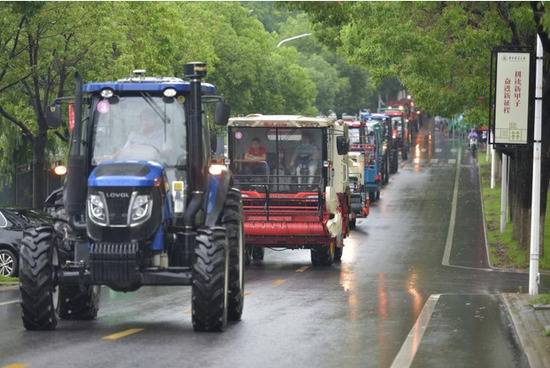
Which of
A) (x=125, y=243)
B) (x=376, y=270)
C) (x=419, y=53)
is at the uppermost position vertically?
(x=419, y=53)

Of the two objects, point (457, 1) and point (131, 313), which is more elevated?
point (457, 1)

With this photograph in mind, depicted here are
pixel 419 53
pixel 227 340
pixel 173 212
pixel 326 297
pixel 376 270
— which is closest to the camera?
pixel 227 340

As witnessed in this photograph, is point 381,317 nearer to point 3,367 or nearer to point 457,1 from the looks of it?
point 3,367

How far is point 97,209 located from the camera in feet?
53.4

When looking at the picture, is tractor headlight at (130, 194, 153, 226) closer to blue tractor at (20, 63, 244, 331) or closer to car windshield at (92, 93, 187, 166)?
blue tractor at (20, 63, 244, 331)

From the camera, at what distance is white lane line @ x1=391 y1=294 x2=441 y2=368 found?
572 inches

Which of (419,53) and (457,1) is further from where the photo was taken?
(419,53)

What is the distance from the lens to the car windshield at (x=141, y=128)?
17234 mm

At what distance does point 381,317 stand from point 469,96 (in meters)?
17.8

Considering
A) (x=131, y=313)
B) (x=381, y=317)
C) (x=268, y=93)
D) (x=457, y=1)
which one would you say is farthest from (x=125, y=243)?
(x=268, y=93)

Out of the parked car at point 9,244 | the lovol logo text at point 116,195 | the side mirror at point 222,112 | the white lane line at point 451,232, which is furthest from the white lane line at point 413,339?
the white lane line at point 451,232

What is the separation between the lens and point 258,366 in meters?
13.9

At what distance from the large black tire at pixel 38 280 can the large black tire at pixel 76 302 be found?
1.31 m

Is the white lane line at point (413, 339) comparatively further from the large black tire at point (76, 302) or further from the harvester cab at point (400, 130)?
the harvester cab at point (400, 130)
